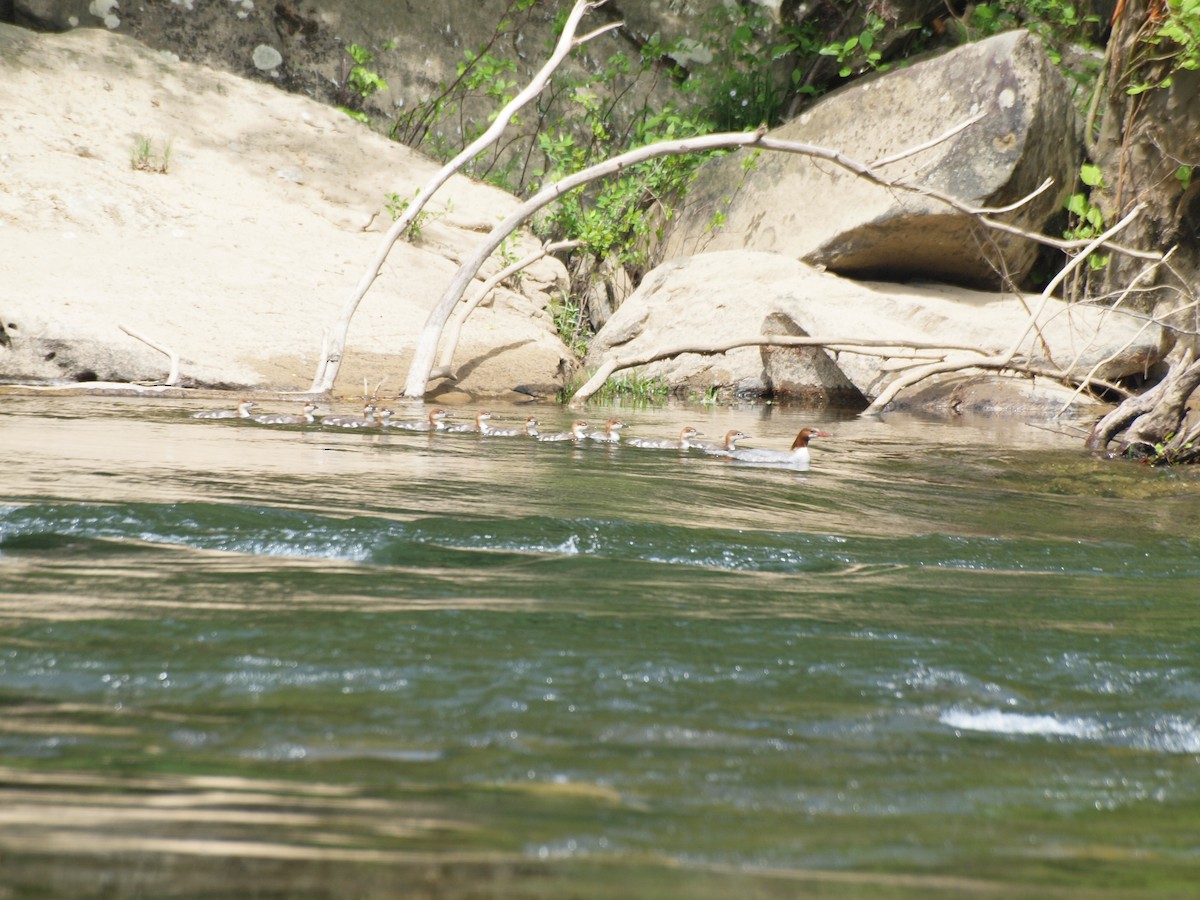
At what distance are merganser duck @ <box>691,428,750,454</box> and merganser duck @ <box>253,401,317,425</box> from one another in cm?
350

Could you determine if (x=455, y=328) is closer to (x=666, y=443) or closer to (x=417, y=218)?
(x=417, y=218)

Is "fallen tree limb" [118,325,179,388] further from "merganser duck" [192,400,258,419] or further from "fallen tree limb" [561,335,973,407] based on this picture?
"fallen tree limb" [561,335,973,407]

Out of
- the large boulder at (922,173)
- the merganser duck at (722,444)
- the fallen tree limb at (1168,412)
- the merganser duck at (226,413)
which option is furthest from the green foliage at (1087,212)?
the merganser duck at (226,413)

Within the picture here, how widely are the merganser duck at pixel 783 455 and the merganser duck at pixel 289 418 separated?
3899 mm

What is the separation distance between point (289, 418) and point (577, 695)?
8.17 meters

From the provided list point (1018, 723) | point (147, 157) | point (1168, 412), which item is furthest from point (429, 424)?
point (1018, 723)

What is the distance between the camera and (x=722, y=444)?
33.4 feet

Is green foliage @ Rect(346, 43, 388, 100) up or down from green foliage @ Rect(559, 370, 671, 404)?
up

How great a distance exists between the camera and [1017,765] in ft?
10.2

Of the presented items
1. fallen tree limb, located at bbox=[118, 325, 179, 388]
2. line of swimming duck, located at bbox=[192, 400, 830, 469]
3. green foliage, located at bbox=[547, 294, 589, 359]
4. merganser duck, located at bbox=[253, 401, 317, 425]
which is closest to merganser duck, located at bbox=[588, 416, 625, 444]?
line of swimming duck, located at bbox=[192, 400, 830, 469]

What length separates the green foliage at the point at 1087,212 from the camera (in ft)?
52.2

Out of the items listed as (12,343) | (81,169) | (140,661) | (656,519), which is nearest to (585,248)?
(81,169)

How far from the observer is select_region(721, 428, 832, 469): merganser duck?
30.2 ft

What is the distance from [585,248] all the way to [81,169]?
6883 millimetres
